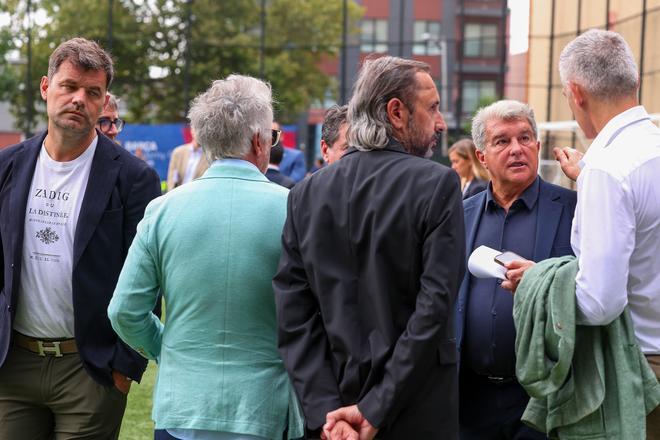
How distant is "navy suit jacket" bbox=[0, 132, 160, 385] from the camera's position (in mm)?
3662

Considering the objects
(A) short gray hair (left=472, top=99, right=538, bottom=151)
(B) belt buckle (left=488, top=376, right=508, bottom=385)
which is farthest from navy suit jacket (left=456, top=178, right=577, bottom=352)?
(A) short gray hair (left=472, top=99, right=538, bottom=151)

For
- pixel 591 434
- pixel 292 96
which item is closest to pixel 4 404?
pixel 591 434

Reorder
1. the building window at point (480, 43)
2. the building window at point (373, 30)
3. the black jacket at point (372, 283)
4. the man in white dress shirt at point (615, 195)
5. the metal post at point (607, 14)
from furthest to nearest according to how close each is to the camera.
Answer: the building window at point (480, 43) → the building window at point (373, 30) → the metal post at point (607, 14) → the man in white dress shirt at point (615, 195) → the black jacket at point (372, 283)

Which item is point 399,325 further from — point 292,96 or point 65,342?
point 292,96

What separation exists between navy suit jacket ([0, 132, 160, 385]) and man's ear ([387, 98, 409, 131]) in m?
1.36

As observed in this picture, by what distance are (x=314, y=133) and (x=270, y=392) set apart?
1380 inches

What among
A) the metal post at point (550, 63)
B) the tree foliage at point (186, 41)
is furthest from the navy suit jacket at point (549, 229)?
the tree foliage at point (186, 41)

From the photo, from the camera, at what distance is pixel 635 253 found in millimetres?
2955

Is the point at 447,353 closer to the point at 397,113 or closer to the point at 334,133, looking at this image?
the point at 397,113

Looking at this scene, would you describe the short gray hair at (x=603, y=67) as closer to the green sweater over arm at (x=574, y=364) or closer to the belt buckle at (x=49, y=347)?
the green sweater over arm at (x=574, y=364)

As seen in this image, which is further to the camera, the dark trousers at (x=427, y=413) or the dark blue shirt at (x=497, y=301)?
the dark blue shirt at (x=497, y=301)

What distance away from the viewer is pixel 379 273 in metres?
2.76

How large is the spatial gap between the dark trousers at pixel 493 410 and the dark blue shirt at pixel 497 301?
0.21 ft

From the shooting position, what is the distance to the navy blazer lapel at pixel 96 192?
3656 millimetres
